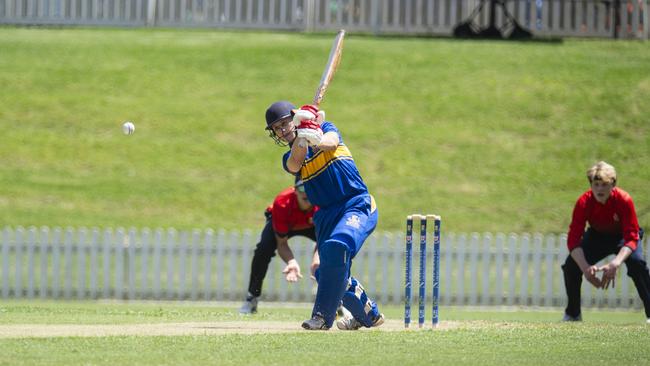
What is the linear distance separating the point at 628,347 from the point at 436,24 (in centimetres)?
2108

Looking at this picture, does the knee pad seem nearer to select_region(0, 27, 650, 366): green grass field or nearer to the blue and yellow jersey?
the blue and yellow jersey

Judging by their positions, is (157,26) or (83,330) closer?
(83,330)

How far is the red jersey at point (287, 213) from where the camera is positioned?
462 inches

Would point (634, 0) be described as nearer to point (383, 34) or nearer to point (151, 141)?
point (383, 34)

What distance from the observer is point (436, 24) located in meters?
28.5

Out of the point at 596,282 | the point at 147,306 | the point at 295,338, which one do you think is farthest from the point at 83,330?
the point at 147,306

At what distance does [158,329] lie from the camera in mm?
9164

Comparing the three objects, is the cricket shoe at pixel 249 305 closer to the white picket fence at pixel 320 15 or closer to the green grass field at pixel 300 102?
the green grass field at pixel 300 102

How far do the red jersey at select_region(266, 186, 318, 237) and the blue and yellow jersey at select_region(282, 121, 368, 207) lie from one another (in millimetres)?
2839

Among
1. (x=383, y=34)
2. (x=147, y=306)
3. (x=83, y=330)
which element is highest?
(x=383, y=34)

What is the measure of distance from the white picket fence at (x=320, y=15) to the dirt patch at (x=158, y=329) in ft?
61.5

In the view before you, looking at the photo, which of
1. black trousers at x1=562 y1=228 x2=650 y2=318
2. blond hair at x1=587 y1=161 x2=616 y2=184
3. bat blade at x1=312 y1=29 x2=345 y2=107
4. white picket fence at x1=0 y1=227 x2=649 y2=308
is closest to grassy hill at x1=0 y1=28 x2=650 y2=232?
white picket fence at x1=0 y1=227 x2=649 y2=308

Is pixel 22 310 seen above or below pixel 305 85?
below

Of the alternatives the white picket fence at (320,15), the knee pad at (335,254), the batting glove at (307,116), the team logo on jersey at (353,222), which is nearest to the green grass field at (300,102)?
the white picket fence at (320,15)
